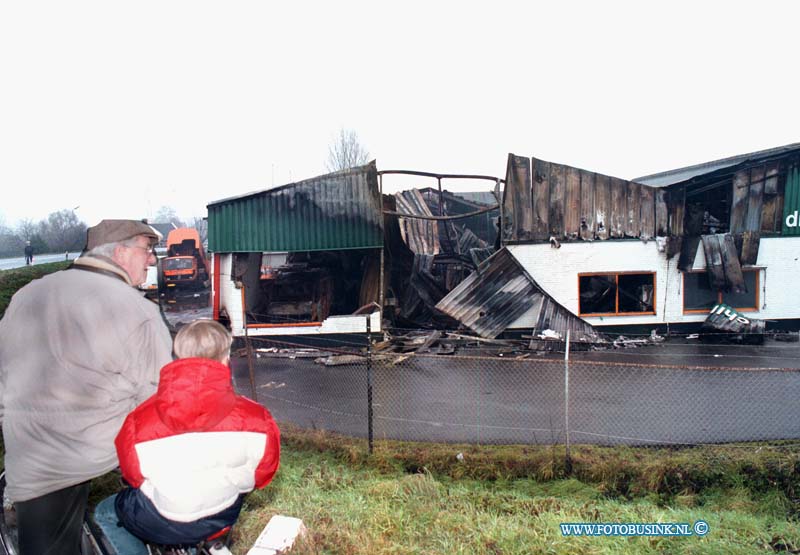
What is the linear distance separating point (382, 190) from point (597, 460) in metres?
10.6

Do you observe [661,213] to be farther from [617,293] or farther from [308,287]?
[308,287]

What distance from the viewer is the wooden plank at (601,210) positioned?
51.9 feet

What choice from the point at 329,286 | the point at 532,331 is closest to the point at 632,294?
the point at 532,331

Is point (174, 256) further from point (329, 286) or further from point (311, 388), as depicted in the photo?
point (311, 388)

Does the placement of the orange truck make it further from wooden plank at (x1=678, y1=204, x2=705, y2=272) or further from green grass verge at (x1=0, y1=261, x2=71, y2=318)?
wooden plank at (x1=678, y1=204, x2=705, y2=272)

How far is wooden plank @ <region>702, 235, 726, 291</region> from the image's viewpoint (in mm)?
15297

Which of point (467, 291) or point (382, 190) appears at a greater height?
point (382, 190)

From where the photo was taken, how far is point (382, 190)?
15312 mm

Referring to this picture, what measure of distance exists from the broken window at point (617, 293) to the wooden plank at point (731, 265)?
197cm

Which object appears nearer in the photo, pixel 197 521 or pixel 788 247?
pixel 197 521

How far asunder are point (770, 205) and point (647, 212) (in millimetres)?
3606

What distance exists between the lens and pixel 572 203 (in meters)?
15.8

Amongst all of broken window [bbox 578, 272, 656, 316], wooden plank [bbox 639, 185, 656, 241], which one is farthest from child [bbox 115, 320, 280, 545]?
wooden plank [bbox 639, 185, 656, 241]

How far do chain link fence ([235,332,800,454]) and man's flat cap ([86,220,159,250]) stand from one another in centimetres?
417
